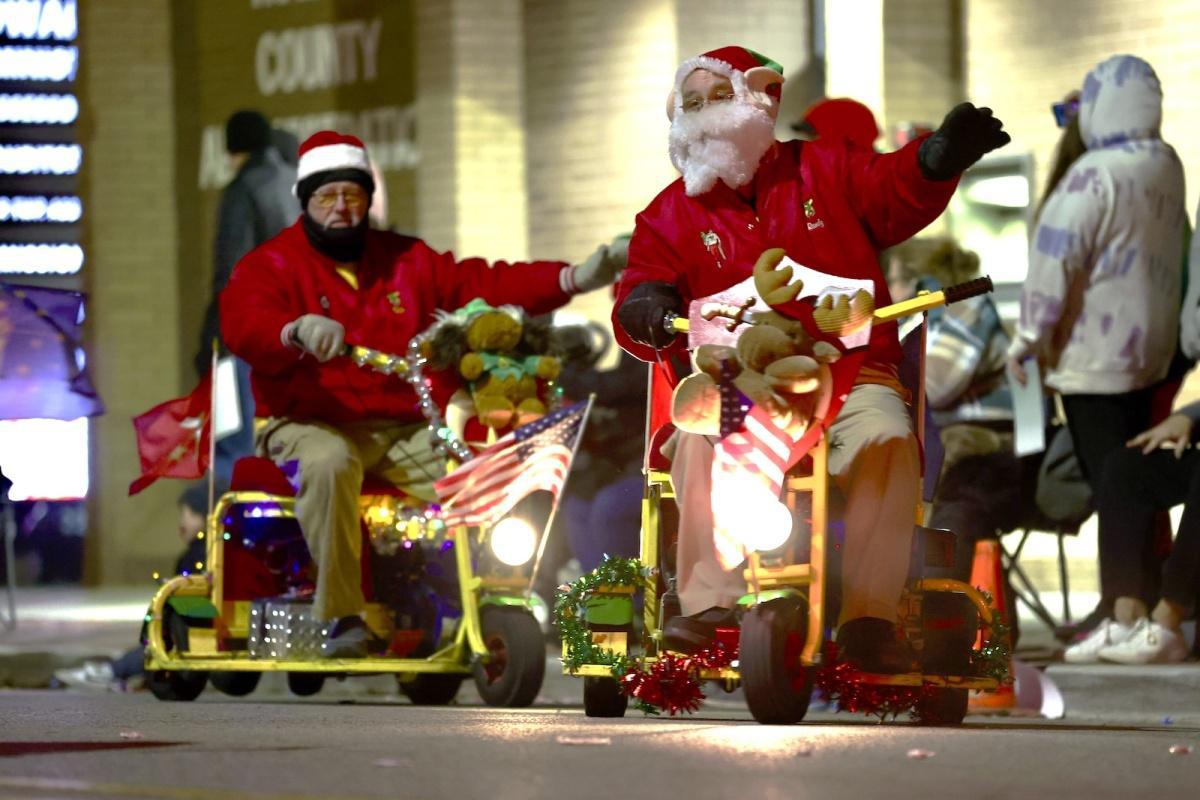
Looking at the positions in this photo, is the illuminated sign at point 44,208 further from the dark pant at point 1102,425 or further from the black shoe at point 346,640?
the dark pant at point 1102,425

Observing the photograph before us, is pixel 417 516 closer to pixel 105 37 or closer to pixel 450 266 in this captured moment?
pixel 450 266

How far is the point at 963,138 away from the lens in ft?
24.8

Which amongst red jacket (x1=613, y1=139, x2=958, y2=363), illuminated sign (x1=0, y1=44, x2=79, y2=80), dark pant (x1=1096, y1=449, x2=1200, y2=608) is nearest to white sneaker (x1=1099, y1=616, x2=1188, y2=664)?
dark pant (x1=1096, y1=449, x2=1200, y2=608)

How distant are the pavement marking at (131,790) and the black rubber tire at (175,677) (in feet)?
13.3

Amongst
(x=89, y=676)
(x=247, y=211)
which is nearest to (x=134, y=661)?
(x=89, y=676)

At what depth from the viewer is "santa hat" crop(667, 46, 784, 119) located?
821 centimetres

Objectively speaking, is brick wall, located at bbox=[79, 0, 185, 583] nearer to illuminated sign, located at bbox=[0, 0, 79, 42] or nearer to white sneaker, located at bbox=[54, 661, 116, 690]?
illuminated sign, located at bbox=[0, 0, 79, 42]

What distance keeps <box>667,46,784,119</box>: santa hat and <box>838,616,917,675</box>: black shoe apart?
5.17 ft

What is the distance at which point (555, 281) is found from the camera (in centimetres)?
1023

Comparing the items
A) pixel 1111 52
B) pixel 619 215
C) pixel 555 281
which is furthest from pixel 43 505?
pixel 555 281

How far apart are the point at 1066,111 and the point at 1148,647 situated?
2.41 m

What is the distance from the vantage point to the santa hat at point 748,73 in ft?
26.9

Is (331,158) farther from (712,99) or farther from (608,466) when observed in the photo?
(712,99)

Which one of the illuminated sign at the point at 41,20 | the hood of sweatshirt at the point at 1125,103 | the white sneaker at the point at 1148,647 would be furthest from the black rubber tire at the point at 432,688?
the illuminated sign at the point at 41,20
